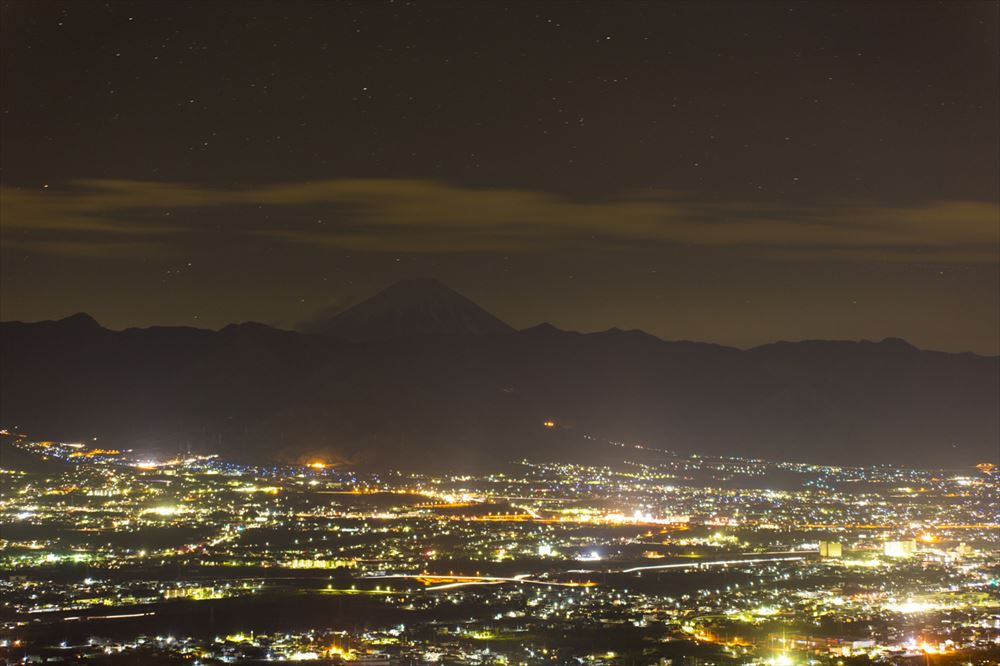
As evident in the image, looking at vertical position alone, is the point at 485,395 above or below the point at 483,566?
above

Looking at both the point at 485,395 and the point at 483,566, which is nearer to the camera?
the point at 483,566

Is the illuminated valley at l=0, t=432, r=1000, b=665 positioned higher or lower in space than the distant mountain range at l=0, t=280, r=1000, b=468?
lower

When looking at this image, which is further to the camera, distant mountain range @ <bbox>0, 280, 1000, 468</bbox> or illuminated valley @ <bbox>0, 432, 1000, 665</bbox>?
distant mountain range @ <bbox>0, 280, 1000, 468</bbox>

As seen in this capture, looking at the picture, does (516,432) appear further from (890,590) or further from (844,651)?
(844,651)

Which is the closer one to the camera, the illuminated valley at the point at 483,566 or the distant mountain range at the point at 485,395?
the illuminated valley at the point at 483,566

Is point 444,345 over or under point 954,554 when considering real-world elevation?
over

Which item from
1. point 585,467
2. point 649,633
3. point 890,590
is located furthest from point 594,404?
point 649,633

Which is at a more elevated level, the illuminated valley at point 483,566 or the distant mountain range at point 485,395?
the distant mountain range at point 485,395

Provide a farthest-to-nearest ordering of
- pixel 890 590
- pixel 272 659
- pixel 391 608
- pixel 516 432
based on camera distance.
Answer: pixel 516 432 → pixel 890 590 → pixel 391 608 → pixel 272 659
